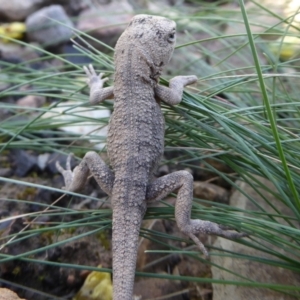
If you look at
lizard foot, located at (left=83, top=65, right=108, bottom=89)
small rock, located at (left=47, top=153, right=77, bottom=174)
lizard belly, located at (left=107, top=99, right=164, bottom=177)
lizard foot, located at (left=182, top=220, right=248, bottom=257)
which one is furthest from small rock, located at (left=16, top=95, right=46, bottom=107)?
lizard foot, located at (left=182, top=220, right=248, bottom=257)

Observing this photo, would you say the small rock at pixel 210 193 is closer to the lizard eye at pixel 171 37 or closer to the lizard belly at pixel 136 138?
the lizard belly at pixel 136 138

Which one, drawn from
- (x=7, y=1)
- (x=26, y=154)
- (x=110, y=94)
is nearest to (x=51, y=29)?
(x=7, y=1)

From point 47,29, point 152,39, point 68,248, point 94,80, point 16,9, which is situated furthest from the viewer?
point 16,9

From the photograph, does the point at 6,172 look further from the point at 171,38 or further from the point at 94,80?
the point at 171,38

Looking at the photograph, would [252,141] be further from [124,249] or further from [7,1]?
[7,1]

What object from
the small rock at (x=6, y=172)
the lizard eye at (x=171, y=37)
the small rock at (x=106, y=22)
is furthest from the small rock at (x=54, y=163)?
the small rock at (x=106, y=22)

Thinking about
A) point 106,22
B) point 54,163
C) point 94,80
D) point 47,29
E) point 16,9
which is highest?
point 16,9

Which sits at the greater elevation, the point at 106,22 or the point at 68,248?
the point at 106,22

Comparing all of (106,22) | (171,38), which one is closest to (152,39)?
(171,38)

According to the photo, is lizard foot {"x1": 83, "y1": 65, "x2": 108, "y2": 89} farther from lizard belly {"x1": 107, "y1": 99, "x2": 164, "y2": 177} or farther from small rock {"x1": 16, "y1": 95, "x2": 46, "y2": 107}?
small rock {"x1": 16, "y1": 95, "x2": 46, "y2": 107}
